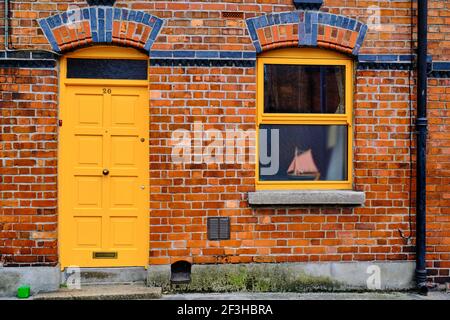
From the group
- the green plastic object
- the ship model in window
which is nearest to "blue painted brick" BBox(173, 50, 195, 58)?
the ship model in window

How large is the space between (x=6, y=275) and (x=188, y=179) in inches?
99.3

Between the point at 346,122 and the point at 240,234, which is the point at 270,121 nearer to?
the point at 346,122

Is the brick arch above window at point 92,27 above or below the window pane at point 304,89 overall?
above

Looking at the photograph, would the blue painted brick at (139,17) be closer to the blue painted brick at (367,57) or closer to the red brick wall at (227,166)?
the red brick wall at (227,166)

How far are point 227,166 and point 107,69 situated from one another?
78.4 inches

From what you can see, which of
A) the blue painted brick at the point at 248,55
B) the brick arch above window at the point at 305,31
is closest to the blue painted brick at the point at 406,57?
the brick arch above window at the point at 305,31

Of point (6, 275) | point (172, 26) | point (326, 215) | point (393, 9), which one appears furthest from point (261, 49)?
point (6, 275)

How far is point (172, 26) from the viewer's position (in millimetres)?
6559

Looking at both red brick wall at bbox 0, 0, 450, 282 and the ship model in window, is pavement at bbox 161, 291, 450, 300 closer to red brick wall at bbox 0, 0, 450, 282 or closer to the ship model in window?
red brick wall at bbox 0, 0, 450, 282

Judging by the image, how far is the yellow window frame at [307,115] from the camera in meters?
6.74

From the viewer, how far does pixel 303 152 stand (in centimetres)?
684

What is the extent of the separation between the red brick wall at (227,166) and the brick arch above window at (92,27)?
0.41 feet

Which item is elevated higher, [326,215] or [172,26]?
[172,26]

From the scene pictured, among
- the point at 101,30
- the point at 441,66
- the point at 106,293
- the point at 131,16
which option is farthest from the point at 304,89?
the point at 106,293
